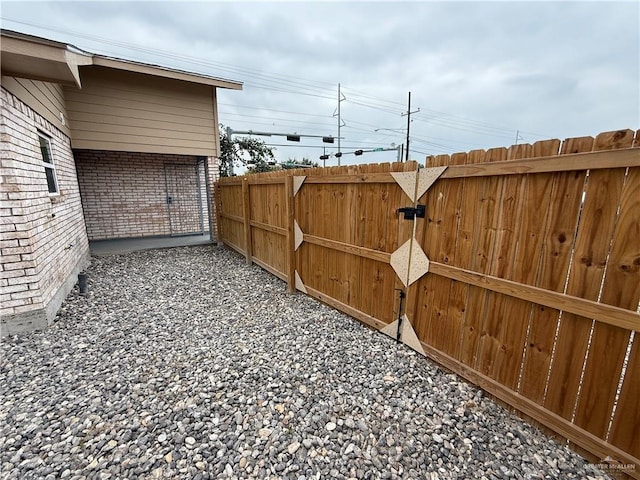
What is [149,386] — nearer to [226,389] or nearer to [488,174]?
[226,389]

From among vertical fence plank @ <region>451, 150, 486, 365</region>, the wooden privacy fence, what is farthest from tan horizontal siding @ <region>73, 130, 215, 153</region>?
vertical fence plank @ <region>451, 150, 486, 365</region>

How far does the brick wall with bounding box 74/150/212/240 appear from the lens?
773 cm

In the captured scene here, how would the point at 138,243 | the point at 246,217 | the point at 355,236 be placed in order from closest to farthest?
1. the point at 355,236
2. the point at 246,217
3. the point at 138,243

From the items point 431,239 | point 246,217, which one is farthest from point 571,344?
point 246,217

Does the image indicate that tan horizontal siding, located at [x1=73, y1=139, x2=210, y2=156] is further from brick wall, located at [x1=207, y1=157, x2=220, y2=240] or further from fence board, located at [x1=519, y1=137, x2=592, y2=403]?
fence board, located at [x1=519, y1=137, x2=592, y2=403]

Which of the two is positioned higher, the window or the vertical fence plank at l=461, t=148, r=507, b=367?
the window

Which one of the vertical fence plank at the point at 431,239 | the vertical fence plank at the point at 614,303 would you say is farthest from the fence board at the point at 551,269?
the vertical fence plank at the point at 431,239

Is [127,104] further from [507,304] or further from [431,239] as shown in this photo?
[507,304]

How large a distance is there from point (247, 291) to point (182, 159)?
6.43 meters

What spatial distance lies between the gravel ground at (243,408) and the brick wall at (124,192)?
18.7ft

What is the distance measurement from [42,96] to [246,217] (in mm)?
3495

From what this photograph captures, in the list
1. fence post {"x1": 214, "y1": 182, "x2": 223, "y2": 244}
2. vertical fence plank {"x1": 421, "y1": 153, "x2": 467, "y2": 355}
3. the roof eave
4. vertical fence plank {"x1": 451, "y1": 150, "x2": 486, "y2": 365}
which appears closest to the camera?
vertical fence plank {"x1": 451, "y1": 150, "x2": 486, "y2": 365}

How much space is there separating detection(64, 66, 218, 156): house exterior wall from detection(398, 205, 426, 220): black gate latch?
6.39 meters

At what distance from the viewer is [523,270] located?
6.02 feet
